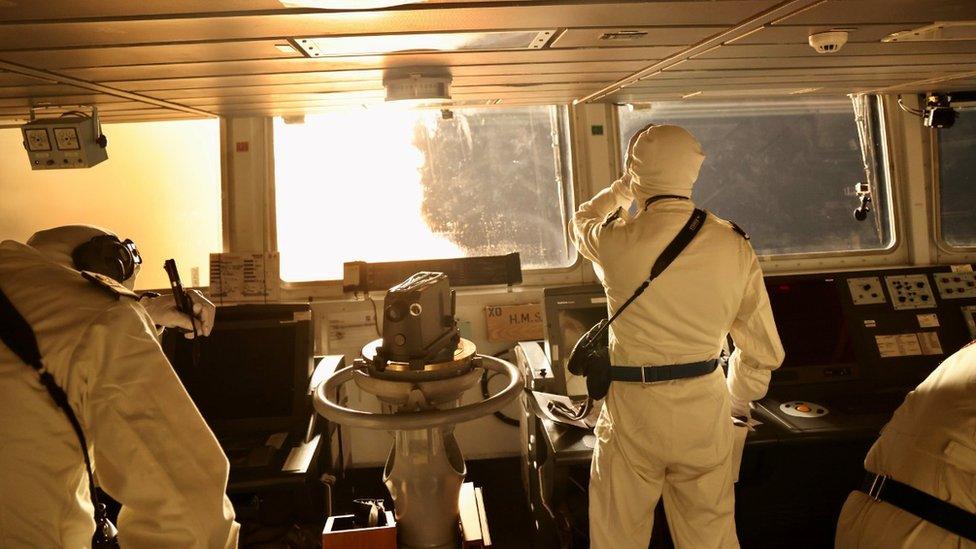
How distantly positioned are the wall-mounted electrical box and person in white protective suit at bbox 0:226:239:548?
167 centimetres

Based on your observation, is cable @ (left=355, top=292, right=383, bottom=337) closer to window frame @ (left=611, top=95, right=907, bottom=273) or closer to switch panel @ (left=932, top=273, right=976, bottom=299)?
window frame @ (left=611, top=95, right=907, bottom=273)

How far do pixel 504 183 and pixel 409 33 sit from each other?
1919mm

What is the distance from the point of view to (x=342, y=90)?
8.28ft

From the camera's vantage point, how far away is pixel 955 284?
2.93 m

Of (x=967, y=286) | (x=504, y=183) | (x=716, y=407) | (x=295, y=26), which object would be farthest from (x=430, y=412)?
(x=967, y=286)

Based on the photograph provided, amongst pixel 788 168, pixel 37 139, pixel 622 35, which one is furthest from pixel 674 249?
pixel 37 139

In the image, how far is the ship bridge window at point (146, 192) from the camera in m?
3.39

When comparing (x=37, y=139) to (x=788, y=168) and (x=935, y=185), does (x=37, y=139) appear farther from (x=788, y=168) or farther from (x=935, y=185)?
(x=935, y=185)

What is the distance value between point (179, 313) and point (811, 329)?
8.23 ft

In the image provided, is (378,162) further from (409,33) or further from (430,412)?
(430,412)

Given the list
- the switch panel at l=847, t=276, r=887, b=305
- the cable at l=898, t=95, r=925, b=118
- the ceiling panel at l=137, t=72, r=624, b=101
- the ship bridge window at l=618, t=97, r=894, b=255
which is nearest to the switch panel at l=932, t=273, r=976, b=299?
the switch panel at l=847, t=276, r=887, b=305

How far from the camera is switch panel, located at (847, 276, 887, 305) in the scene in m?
2.82

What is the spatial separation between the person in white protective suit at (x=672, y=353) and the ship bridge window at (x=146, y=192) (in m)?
2.34

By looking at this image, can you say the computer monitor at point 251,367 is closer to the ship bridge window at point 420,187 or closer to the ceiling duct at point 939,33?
the ship bridge window at point 420,187
